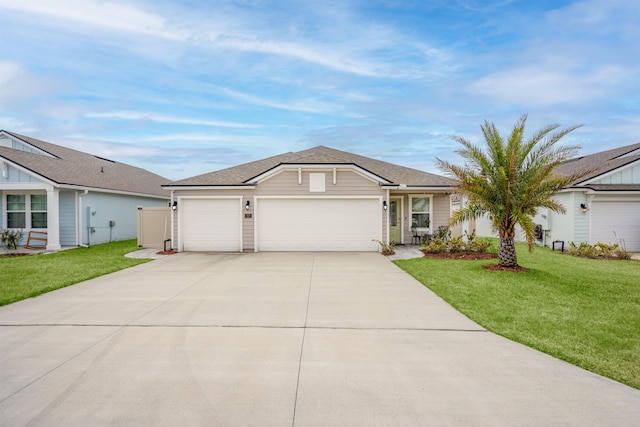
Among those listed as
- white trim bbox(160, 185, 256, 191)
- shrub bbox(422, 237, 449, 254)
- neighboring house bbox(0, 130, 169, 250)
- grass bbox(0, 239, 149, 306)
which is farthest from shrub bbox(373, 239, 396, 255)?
neighboring house bbox(0, 130, 169, 250)

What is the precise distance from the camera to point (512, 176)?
31.0ft

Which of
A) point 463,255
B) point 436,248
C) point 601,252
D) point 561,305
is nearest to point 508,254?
point 463,255

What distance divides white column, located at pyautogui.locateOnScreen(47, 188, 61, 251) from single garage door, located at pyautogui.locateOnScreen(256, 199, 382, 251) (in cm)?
874

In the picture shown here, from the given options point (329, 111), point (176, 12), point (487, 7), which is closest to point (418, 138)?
point (329, 111)

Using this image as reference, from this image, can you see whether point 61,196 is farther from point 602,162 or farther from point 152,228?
point 602,162

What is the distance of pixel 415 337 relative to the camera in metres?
4.65

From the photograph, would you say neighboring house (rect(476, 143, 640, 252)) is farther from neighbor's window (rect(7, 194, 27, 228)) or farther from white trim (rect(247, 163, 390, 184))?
neighbor's window (rect(7, 194, 27, 228))

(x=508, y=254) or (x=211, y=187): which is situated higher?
(x=211, y=187)

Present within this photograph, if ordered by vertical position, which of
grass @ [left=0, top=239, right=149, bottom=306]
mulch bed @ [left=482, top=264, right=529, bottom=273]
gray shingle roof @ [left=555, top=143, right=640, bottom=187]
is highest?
gray shingle roof @ [left=555, top=143, right=640, bottom=187]

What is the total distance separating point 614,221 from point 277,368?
16527mm

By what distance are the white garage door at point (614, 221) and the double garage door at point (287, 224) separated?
917cm

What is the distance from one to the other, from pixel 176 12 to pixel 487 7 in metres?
9.80

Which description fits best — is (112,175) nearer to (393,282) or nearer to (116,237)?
(116,237)

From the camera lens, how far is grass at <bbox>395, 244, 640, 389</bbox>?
4.09 m
